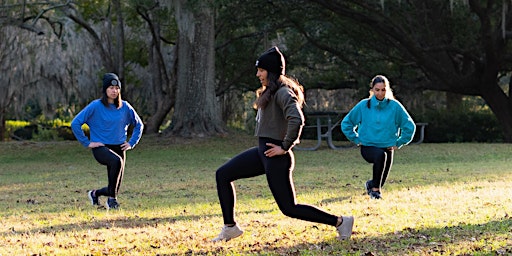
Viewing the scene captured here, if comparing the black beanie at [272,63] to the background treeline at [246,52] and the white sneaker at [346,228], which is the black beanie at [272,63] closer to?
the white sneaker at [346,228]

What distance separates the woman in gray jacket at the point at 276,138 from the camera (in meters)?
6.54

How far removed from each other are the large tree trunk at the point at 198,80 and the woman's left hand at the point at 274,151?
60.8ft

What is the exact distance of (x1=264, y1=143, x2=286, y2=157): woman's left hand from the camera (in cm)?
656

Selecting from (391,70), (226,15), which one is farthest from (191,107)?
(391,70)

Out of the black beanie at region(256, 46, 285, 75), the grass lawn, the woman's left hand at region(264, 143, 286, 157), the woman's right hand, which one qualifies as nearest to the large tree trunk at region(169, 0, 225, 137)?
the grass lawn

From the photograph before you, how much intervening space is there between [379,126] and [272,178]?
12.5 ft

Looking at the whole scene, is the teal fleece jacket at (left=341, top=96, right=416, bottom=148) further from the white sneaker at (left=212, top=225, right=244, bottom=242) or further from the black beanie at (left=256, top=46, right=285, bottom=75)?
the black beanie at (left=256, top=46, right=285, bottom=75)

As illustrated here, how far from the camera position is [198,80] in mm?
25641

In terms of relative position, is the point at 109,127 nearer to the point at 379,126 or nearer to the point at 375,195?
the point at 379,126

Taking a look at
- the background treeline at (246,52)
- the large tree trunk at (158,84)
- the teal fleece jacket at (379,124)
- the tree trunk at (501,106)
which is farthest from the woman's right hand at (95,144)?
the large tree trunk at (158,84)

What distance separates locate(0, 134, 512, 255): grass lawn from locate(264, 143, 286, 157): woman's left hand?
0.77m

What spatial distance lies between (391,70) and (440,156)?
945 cm

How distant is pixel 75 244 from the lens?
7242 millimetres

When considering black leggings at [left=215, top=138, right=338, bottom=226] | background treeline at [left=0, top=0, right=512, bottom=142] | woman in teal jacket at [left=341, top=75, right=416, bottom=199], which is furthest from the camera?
background treeline at [left=0, top=0, right=512, bottom=142]
